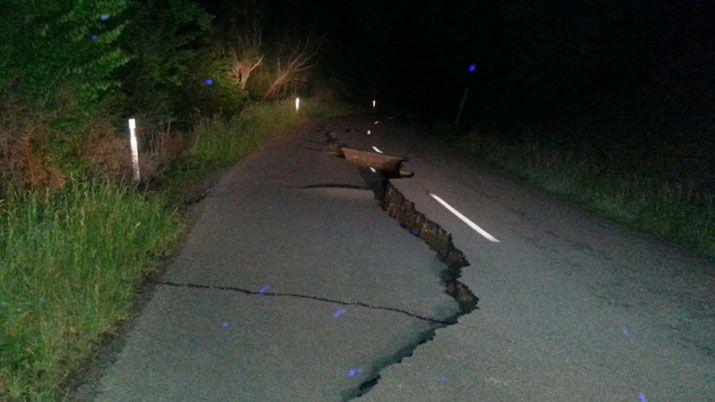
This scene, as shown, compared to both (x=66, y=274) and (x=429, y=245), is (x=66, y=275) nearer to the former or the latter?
(x=66, y=274)

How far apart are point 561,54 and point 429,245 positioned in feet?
83.0

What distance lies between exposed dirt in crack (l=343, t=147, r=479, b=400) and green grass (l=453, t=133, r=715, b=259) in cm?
446

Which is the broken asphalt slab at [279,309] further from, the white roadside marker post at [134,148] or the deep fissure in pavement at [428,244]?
the white roadside marker post at [134,148]

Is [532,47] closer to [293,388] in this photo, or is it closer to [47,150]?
[47,150]

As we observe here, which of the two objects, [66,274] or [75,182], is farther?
[75,182]

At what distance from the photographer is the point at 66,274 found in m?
5.19

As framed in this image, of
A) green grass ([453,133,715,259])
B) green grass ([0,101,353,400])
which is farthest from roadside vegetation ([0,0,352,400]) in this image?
green grass ([453,133,715,259])

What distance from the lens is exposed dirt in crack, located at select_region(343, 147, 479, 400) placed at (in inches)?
178

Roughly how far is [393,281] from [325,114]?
3377 cm

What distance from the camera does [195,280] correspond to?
19.9 ft

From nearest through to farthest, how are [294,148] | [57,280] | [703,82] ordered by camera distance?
[57,280] → [294,148] → [703,82]

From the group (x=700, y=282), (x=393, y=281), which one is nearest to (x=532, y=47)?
(x=700, y=282)

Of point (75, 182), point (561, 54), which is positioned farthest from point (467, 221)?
point (561, 54)

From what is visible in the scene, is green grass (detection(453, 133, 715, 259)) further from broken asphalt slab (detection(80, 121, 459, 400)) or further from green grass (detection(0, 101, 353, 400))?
green grass (detection(0, 101, 353, 400))
